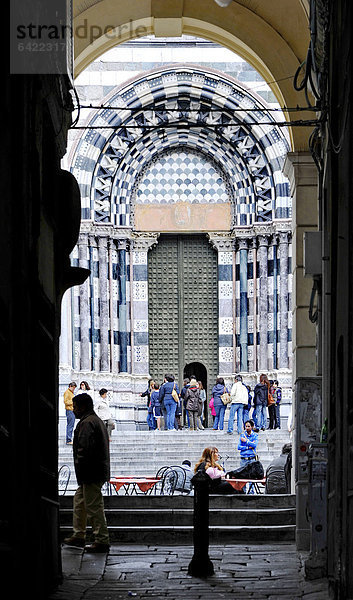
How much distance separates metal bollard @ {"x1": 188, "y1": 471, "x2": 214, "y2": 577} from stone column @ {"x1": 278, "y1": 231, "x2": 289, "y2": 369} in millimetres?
17751

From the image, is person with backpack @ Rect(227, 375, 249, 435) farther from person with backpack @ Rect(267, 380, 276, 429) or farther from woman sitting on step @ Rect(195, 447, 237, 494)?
woman sitting on step @ Rect(195, 447, 237, 494)

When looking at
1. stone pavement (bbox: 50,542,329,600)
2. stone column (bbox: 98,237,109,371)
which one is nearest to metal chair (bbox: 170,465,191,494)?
stone pavement (bbox: 50,542,329,600)

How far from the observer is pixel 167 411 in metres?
27.0

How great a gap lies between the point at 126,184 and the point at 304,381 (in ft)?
56.7

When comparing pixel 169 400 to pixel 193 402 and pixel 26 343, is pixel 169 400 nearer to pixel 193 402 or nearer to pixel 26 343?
pixel 193 402

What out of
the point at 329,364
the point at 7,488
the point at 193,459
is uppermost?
the point at 329,364

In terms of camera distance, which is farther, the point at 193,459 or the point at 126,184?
the point at 126,184

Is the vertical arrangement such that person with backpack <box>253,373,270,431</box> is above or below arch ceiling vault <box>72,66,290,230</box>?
below

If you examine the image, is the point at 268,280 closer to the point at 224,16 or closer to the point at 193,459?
the point at 193,459

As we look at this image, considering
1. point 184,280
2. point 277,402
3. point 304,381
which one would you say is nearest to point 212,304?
point 184,280

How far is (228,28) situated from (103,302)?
12894 mm

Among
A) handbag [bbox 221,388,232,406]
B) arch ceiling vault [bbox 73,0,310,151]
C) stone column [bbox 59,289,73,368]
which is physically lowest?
handbag [bbox 221,388,232,406]

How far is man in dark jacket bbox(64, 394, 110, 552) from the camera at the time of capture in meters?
11.9

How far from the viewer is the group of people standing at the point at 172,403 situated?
1050 inches
